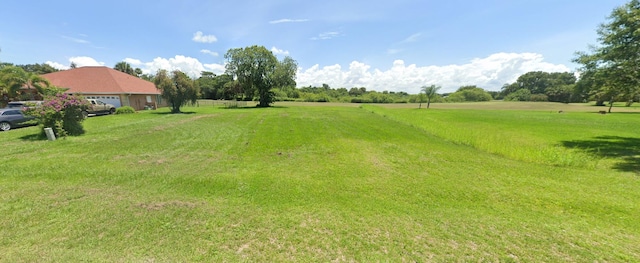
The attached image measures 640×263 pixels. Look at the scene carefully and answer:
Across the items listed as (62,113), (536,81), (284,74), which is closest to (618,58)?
(62,113)

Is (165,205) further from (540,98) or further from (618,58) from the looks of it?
(540,98)

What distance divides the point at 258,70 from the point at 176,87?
68.7ft

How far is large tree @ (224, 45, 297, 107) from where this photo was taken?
43656 millimetres

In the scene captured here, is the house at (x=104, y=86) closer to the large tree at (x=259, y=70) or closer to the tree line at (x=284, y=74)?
the tree line at (x=284, y=74)

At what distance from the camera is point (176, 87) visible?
83.1 ft

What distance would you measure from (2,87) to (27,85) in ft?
5.60

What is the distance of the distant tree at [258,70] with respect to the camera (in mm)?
43656

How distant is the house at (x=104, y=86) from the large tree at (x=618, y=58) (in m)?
40.2

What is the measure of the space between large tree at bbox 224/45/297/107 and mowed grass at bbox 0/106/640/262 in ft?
125

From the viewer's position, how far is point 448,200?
496 centimetres

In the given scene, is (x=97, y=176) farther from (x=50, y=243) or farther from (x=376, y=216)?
(x=376, y=216)

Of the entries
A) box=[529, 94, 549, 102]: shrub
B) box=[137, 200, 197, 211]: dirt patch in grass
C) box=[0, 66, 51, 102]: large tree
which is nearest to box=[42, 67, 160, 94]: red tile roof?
box=[0, 66, 51, 102]: large tree

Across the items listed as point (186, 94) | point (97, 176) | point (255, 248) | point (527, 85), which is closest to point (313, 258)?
point (255, 248)

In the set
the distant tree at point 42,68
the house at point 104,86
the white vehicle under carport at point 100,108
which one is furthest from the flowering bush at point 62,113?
the distant tree at point 42,68
